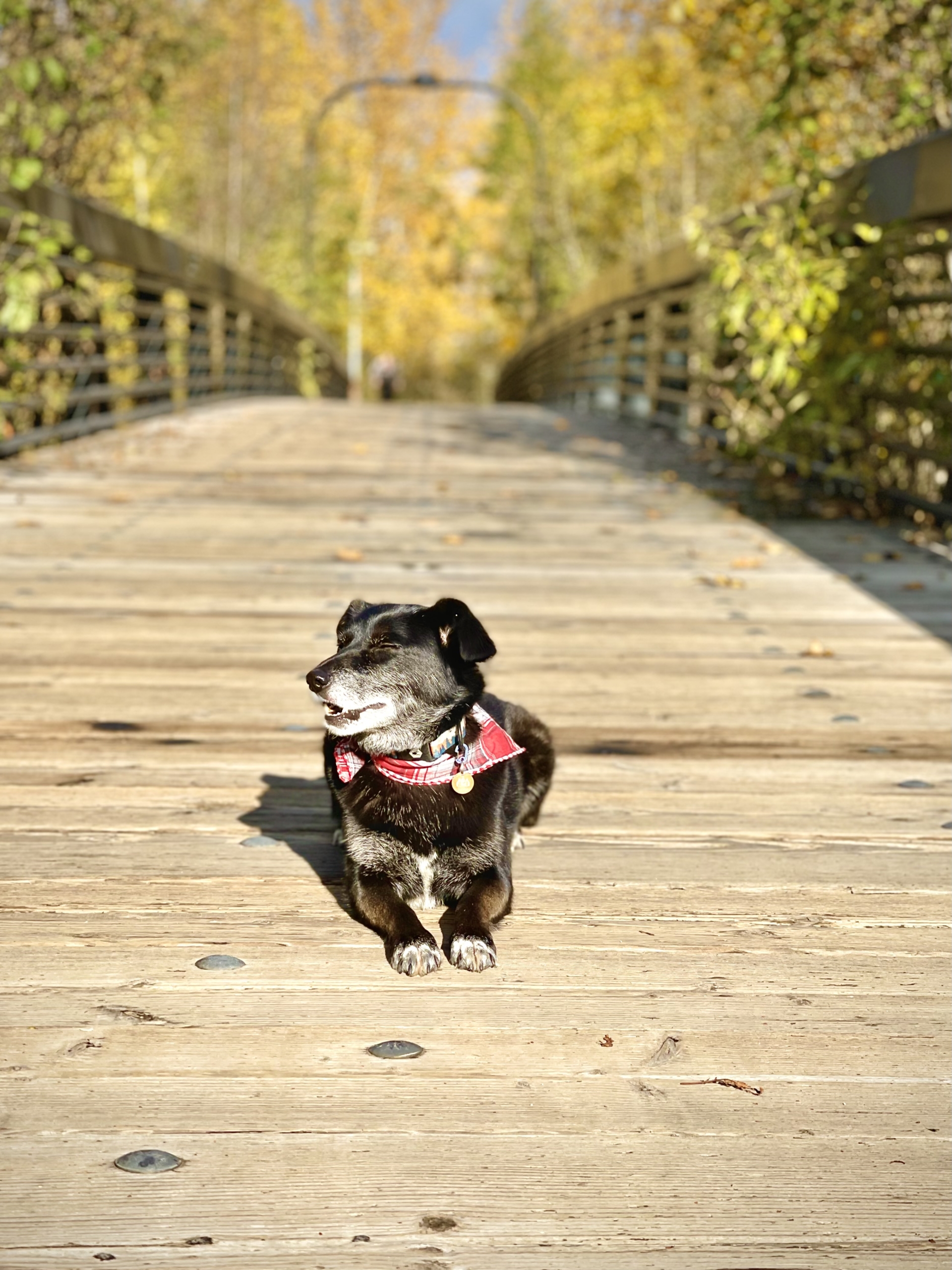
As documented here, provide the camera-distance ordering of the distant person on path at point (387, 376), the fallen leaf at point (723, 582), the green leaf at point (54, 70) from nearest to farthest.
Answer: the fallen leaf at point (723, 582) < the green leaf at point (54, 70) < the distant person on path at point (387, 376)

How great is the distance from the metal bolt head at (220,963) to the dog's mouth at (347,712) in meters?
0.53

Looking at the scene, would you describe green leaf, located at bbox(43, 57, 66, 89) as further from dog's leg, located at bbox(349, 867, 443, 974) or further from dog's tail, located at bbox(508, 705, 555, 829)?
dog's leg, located at bbox(349, 867, 443, 974)

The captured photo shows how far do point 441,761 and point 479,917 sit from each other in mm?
365

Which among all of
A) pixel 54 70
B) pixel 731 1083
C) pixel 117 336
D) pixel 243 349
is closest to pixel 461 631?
pixel 731 1083

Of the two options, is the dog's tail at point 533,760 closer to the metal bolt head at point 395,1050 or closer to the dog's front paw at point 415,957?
the dog's front paw at point 415,957

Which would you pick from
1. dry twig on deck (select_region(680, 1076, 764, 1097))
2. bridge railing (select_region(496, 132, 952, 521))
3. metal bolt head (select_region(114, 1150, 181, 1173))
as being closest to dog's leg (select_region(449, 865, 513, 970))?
dry twig on deck (select_region(680, 1076, 764, 1097))

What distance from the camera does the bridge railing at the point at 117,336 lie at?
9.90 metres

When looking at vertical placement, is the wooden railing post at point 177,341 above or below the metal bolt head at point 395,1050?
above

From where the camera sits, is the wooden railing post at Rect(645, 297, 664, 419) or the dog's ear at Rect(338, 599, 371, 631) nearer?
the dog's ear at Rect(338, 599, 371, 631)

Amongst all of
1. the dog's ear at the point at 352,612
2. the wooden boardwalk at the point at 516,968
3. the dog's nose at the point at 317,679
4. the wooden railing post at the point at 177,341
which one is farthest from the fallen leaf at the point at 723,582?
the wooden railing post at the point at 177,341

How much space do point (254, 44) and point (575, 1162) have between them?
122ft

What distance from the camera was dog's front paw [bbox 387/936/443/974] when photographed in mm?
2703

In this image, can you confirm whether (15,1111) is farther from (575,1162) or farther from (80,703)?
(80,703)

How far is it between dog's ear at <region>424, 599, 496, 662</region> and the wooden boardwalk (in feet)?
1.82
